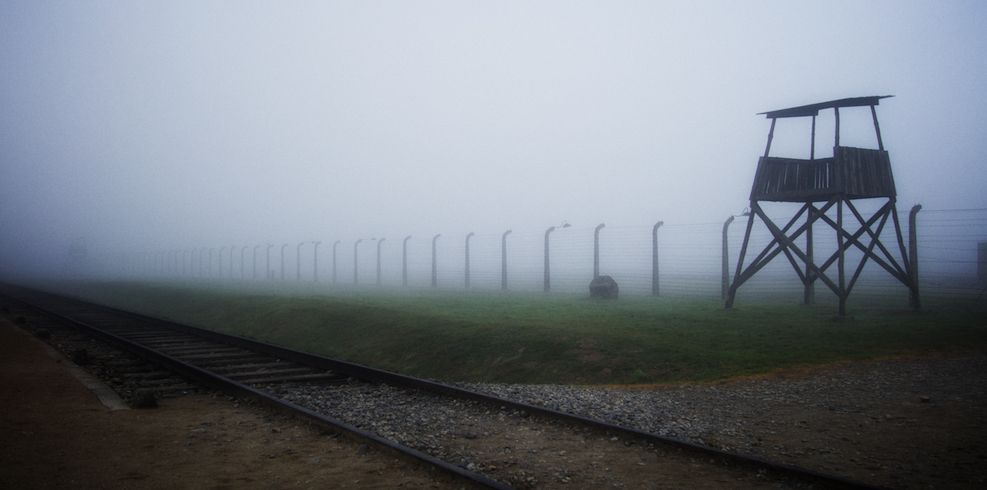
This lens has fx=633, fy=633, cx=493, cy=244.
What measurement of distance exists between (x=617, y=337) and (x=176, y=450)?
8593 millimetres

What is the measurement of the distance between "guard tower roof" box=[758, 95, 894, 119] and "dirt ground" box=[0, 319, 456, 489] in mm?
15856

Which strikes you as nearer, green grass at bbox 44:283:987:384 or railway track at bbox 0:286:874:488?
railway track at bbox 0:286:874:488

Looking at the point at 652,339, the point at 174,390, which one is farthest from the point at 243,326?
the point at 652,339

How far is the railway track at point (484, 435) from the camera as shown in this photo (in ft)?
18.8

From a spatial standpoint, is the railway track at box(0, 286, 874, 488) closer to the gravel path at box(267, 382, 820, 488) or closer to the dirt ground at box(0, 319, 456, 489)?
the gravel path at box(267, 382, 820, 488)

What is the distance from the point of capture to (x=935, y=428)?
23.2 ft

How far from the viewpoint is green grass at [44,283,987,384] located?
1130 centimetres

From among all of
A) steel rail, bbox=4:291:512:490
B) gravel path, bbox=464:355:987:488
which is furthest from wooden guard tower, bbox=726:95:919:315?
steel rail, bbox=4:291:512:490

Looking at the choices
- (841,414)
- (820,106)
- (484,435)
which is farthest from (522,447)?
(820,106)

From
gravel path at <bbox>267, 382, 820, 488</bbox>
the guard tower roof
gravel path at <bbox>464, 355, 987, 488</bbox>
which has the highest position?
the guard tower roof

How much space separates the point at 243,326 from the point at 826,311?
1906 cm

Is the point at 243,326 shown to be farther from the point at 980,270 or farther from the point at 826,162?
the point at 980,270

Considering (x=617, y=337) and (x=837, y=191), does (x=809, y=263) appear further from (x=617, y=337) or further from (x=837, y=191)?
(x=617, y=337)

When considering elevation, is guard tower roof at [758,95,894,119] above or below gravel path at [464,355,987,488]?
above
